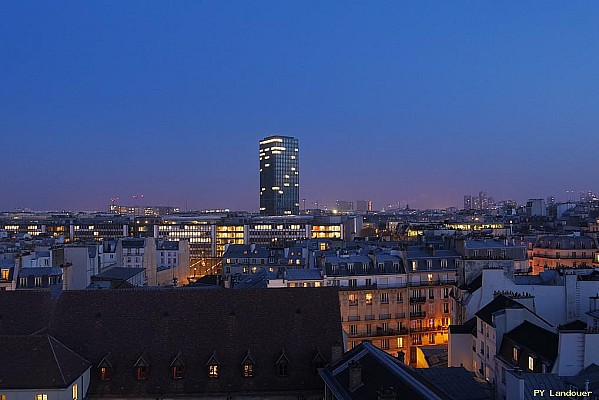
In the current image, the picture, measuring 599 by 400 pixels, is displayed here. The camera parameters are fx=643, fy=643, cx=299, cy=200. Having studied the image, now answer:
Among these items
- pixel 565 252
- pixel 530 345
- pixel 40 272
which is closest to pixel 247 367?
pixel 530 345

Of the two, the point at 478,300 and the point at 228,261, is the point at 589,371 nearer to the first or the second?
the point at 478,300

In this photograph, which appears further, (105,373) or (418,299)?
(418,299)

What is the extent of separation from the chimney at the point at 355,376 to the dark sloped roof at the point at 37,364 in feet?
53.7

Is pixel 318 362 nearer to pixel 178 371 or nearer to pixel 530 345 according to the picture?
pixel 178 371

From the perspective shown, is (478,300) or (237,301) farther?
(478,300)

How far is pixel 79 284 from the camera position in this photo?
95.1 meters

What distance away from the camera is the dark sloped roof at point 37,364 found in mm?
37250

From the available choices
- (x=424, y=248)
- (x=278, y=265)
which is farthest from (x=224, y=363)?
(x=278, y=265)

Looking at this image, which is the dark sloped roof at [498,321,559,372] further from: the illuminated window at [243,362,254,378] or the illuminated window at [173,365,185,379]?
the illuminated window at [173,365,185,379]

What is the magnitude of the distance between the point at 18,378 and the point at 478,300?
44820mm

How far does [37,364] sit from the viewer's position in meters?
38.1

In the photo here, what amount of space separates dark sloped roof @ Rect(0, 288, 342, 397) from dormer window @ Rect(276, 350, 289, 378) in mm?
363

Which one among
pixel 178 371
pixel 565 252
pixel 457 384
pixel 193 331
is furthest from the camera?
pixel 565 252

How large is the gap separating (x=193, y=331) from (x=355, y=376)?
13.0 metres
